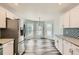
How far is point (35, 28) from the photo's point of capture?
277cm

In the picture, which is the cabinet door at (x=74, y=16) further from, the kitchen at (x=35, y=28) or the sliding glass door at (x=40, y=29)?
the sliding glass door at (x=40, y=29)

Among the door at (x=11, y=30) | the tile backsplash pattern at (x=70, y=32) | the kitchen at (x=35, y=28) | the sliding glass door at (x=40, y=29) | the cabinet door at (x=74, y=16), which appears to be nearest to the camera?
the kitchen at (x=35, y=28)

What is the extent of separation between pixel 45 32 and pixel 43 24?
0.19 m

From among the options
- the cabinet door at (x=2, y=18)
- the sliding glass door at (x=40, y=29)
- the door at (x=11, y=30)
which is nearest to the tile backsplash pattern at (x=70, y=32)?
the sliding glass door at (x=40, y=29)

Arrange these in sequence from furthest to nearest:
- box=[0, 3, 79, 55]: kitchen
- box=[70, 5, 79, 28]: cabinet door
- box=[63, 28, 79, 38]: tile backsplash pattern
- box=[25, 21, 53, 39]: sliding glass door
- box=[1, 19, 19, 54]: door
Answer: box=[63, 28, 79, 38]: tile backsplash pattern
box=[1, 19, 19, 54]: door
box=[70, 5, 79, 28]: cabinet door
box=[25, 21, 53, 39]: sliding glass door
box=[0, 3, 79, 55]: kitchen

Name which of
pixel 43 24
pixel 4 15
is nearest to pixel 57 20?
pixel 43 24

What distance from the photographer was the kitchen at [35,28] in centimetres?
249

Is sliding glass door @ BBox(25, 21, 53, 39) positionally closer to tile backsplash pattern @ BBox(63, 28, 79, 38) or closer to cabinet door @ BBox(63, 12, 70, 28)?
cabinet door @ BBox(63, 12, 70, 28)

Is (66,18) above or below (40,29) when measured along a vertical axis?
above

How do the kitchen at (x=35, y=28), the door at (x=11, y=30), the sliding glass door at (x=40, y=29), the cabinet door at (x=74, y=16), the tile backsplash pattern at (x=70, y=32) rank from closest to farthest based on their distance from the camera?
the kitchen at (x=35, y=28) → the sliding glass door at (x=40, y=29) → the cabinet door at (x=74, y=16) → the door at (x=11, y=30) → the tile backsplash pattern at (x=70, y=32)

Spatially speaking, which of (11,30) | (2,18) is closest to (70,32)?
(11,30)

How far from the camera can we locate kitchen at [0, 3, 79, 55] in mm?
2492

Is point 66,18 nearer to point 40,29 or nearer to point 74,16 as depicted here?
point 74,16

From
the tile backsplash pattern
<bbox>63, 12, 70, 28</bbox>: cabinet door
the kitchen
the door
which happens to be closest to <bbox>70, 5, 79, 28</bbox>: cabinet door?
the kitchen
